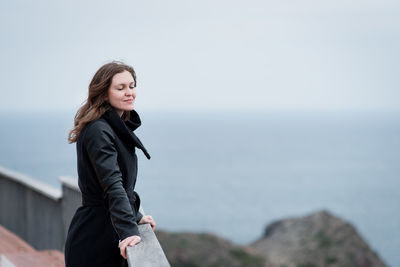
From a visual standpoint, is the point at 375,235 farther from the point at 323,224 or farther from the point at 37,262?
the point at 37,262

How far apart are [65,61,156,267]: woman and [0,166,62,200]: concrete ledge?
2440 mm

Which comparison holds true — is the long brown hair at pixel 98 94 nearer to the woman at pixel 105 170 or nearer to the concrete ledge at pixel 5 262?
the woman at pixel 105 170

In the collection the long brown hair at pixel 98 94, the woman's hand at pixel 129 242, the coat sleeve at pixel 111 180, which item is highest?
the long brown hair at pixel 98 94

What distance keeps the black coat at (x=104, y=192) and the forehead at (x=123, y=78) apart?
13cm

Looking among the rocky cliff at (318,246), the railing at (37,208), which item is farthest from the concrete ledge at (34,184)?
the rocky cliff at (318,246)

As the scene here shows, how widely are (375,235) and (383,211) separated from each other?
512 inches

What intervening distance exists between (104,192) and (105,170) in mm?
117

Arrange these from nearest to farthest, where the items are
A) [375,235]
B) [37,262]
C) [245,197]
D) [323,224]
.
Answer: [37,262] < [323,224] < [375,235] < [245,197]

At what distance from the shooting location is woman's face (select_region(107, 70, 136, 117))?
244cm

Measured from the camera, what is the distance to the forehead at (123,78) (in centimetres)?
244

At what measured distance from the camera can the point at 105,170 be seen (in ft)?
7.23

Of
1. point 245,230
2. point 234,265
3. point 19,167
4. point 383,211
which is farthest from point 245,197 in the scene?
point 234,265

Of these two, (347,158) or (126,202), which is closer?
(126,202)

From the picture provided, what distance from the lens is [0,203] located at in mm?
6715
